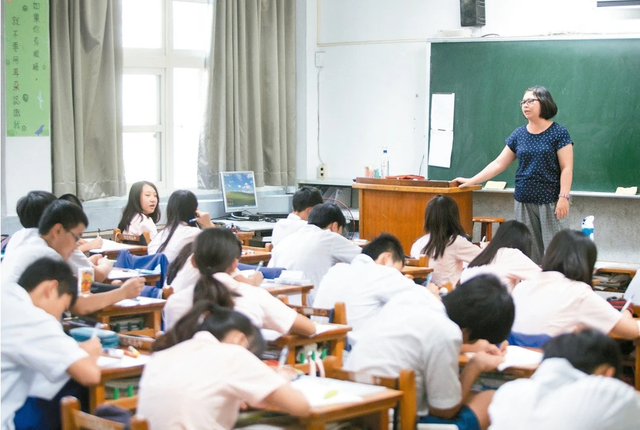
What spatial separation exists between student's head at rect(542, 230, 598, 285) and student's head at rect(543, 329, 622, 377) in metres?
1.37

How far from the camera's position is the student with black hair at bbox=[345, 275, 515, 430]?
264 centimetres

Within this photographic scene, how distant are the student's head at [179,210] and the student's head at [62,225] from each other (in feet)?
3.56

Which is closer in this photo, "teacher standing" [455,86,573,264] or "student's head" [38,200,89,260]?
"student's head" [38,200,89,260]

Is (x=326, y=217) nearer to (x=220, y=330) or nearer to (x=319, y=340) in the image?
(x=319, y=340)

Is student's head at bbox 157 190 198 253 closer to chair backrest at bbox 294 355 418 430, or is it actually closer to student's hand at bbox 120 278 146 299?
student's hand at bbox 120 278 146 299

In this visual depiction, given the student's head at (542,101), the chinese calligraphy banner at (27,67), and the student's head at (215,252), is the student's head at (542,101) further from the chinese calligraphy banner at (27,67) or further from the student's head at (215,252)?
the chinese calligraphy banner at (27,67)

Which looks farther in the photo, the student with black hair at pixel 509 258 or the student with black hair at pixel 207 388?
the student with black hair at pixel 509 258

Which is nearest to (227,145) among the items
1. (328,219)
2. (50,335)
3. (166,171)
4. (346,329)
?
(166,171)

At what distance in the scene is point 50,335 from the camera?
269 cm

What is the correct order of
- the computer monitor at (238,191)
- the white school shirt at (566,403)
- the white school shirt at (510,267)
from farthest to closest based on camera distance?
the computer monitor at (238,191), the white school shirt at (510,267), the white school shirt at (566,403)

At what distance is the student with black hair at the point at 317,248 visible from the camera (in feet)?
16.4

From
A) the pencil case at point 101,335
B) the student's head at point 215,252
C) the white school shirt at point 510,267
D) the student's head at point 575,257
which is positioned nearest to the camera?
the pencil case at point 101,335

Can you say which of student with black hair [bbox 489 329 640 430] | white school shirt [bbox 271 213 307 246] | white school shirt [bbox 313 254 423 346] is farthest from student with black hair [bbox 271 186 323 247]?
student with black hair [bbox 489 329 640 430]

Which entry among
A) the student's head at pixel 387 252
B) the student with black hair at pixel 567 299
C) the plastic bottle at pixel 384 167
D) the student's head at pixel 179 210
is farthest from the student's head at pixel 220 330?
the plastic bottle at pixel 384 167
